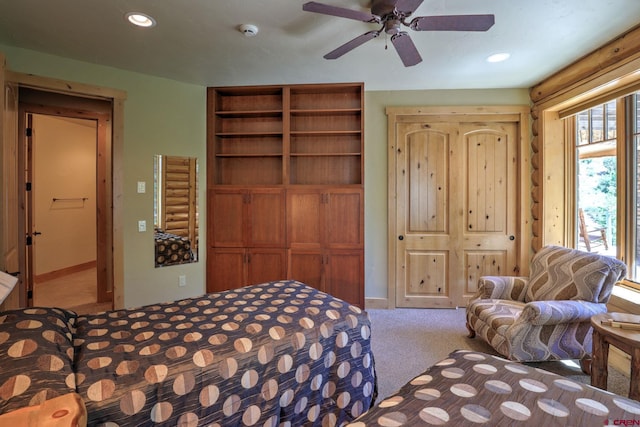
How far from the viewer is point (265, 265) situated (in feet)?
12.2

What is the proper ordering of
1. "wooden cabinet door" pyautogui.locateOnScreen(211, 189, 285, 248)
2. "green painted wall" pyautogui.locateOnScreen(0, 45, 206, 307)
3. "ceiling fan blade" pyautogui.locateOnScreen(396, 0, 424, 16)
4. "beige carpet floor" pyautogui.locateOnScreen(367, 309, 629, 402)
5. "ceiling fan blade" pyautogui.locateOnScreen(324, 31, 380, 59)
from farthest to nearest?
"wooden cabinet door" pyautogui.locateOnScreen(211, 189, 285, 248) < "green painted wall" pyautogui.locateOnScreen(0, 45, 206, 307) < "beige carpet floor" pyautogui.locateOnScreen(367, 309, 629, 402) < "ceiling fan blade" pyautogui.locateOnScreen(324, 31, 380, 59) < "ceiling fan blade" pyautogui.locateOnScreen(396, 0, 424, 16)

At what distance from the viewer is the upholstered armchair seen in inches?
87.9

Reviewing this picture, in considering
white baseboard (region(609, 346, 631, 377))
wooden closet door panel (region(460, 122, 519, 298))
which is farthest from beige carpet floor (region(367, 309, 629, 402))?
wooden closet door panel (region(460, 122, 519, 298))

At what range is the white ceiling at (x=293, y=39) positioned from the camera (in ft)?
7.08

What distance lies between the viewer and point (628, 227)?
9.00ft

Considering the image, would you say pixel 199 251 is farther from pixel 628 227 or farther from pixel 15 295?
pixel 628 227

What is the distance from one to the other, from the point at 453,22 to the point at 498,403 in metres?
1.96

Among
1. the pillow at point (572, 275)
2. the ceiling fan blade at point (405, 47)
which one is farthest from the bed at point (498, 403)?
the ceiling fan blade at point (405, 47)

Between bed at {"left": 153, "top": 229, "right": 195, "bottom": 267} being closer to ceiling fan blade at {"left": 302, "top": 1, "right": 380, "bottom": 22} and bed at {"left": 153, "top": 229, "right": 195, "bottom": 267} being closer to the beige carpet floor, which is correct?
the beige carpet floor

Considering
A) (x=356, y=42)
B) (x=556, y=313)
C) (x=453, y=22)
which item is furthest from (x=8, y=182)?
(x=556, y=313)

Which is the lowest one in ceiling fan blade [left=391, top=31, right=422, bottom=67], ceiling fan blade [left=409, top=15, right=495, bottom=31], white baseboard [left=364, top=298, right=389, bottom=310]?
white baseboard [left=364, top=298, right=389, bottom=310]

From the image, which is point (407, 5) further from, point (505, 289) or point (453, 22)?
point (505, 289)

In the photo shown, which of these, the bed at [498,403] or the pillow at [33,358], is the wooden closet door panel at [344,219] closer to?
the bed at [498,403]

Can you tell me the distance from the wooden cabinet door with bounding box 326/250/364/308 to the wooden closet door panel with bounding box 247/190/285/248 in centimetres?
65
